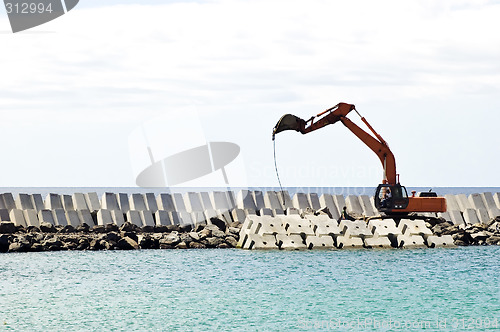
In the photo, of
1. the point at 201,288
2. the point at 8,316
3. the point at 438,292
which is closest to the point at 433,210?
the point at 438,292

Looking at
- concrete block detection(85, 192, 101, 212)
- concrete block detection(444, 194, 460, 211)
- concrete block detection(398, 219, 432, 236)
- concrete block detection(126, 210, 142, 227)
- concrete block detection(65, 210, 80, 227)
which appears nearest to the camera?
concrete block detection(398, 219, 432, 236)

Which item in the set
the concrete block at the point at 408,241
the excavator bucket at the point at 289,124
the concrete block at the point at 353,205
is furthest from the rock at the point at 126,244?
the concrete block at the point at 353,205

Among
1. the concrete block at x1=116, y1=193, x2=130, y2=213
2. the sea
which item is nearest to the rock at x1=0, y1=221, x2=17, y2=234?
the sea

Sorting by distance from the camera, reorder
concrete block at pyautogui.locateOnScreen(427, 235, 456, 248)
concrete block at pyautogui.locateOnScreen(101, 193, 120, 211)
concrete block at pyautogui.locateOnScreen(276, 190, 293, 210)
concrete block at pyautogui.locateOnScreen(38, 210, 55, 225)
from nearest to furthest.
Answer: concrete block at pyautogui.locateOnScreen(427, 235, 456, 248)
concrete block at pyautogui.locateOnScreen(38, 210, 55, 225)
concrete block at pyautogui.locateOnScreen(101, 193, 120, 211)
concrete block at pyautogui.locateOnScreen(276, 190, 293, 210)

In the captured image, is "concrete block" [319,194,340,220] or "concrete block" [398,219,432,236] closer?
"concrete block" [398,219,432,236]

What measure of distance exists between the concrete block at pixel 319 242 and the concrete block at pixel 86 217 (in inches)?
279

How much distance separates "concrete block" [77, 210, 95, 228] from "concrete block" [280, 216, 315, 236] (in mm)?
6289

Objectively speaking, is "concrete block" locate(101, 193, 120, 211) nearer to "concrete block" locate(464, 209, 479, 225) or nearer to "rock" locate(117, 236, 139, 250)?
"rock" locate(117, 236, 139, 250)

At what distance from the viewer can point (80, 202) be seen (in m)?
27.3

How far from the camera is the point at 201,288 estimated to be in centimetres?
1738

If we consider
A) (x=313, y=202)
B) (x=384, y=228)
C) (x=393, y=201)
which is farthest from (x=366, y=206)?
(x=384, y=228)

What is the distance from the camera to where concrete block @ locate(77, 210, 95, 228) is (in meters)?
26.6

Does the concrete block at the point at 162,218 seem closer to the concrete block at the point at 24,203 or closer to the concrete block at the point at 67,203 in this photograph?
the concrete block at the point at 67,203

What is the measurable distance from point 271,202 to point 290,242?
5783 millimetres
